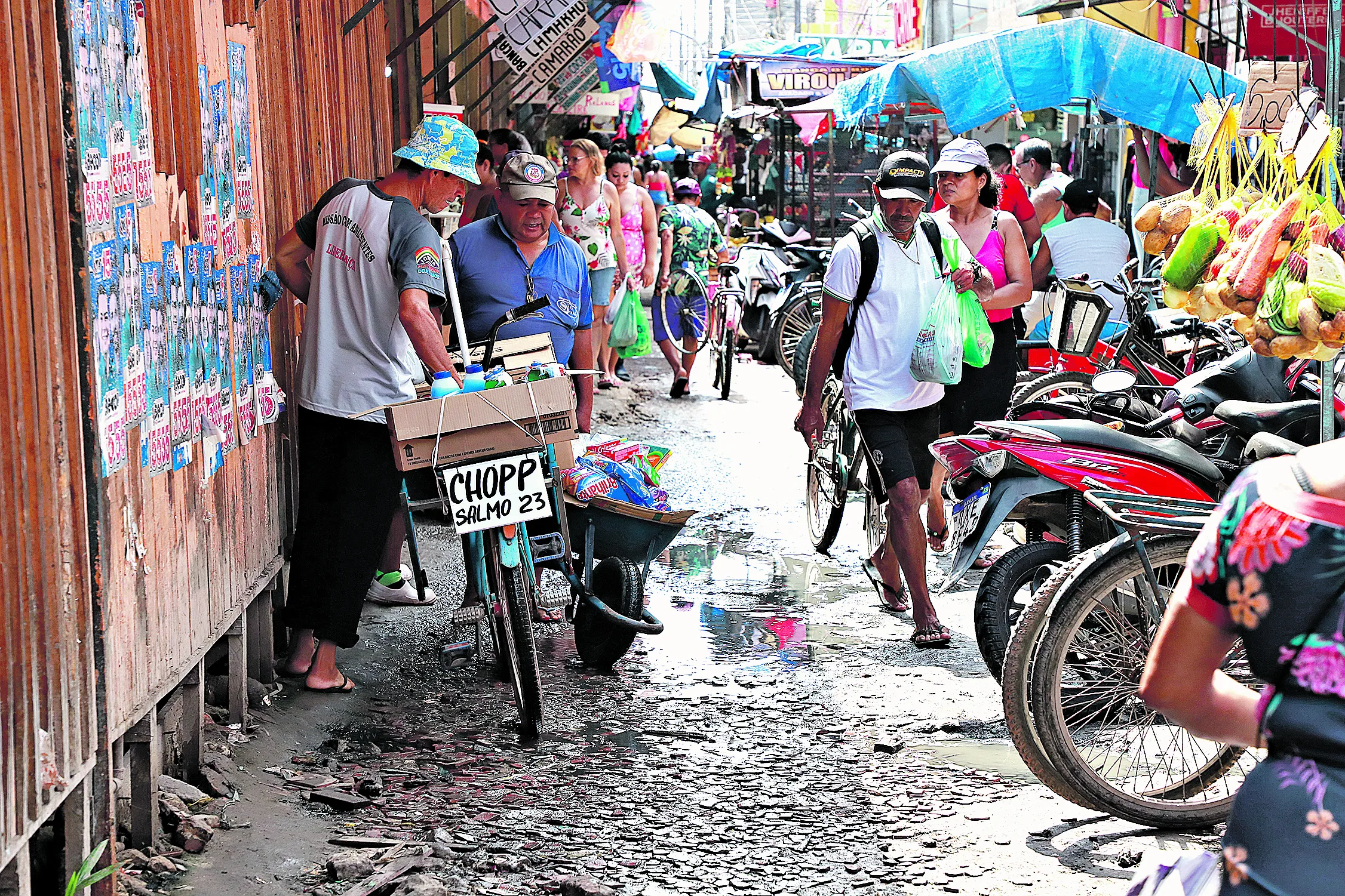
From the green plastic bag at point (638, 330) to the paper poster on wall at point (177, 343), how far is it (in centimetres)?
907

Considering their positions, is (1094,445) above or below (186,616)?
above

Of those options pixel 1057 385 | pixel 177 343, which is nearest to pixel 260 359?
pixel 177 343

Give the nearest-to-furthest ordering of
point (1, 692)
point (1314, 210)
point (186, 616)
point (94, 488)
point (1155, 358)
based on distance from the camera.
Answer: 1. point (1, 692)
2. point (94, 488)
3. point (1314, 210)
4. point (186, 616)
5. point (1155, 358)

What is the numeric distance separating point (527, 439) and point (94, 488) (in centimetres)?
190

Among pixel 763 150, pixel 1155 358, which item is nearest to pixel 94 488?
pixel 1155 358

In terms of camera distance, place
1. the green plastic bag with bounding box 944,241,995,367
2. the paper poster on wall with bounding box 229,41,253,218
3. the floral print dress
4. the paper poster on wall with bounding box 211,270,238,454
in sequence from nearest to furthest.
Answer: the floral print dress < the paper poster on wall with bounding box 211,270,238,454 < the paper poster on wall with bounding box 229,41,253,218 < the green plastic bag with bounding box 944,241,995,367

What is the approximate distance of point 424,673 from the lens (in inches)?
241

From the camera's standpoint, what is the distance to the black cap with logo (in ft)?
21.3

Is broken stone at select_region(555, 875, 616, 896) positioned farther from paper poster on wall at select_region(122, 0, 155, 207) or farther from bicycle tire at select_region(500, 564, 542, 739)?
paper poster on wall at select_region(122, 0, 155, 207)

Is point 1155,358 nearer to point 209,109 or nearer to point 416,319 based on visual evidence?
point 416,319

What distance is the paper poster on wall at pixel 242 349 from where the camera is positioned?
5.40 m

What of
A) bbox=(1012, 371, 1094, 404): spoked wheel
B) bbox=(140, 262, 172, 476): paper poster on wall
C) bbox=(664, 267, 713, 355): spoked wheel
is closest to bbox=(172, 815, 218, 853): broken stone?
bbox=(140, 262, 172, 476): paper poster on wall

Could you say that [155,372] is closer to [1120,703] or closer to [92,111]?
[92,111]

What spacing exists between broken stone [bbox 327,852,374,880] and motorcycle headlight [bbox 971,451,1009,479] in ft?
7.83
